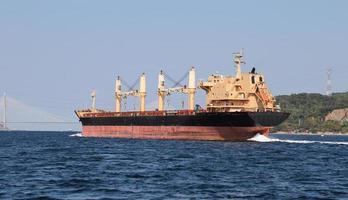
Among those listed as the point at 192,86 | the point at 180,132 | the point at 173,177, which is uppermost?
the point at 192,86

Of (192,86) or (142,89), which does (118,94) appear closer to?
(142,89)

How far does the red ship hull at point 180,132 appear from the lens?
3118 inches

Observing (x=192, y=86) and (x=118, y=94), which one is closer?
(x=192, y=86)

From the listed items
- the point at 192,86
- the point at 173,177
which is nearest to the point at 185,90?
the point at 192,86

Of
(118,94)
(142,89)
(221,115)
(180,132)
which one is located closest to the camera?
(221,115)

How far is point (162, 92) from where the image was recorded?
112000 mm

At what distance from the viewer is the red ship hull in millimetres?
79188

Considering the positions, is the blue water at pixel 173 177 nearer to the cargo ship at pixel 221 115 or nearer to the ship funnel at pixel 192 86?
the cargo ship at pixel 221 115

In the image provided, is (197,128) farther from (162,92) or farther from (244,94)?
(162,92)

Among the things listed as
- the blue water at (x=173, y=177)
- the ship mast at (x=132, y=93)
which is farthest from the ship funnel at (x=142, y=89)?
the blue water at (x=173, y=177)

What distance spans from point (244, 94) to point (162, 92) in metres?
29.9

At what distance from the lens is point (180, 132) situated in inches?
3497

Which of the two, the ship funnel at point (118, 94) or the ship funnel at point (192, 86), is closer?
the ship funnel at point (192, 86)

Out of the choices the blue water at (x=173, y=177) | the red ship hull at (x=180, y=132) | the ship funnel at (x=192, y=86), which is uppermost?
the ship funnel at (x=192, y=86)
